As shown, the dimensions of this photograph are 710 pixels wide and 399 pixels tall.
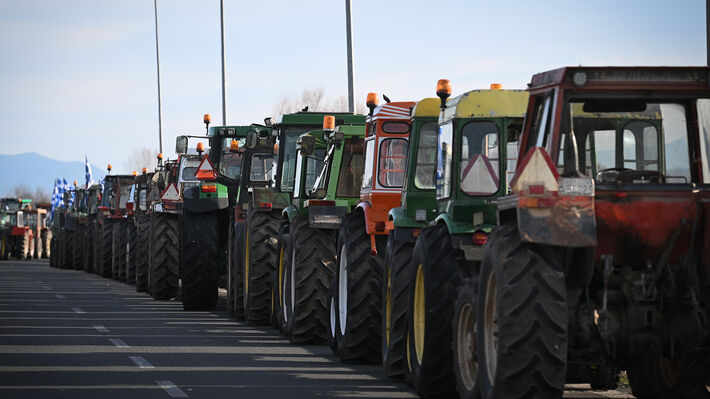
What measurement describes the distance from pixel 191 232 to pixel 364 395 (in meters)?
12.5

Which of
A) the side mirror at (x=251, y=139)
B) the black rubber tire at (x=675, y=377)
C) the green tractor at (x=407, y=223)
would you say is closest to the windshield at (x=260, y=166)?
the side mirror at (x=251, y=139)

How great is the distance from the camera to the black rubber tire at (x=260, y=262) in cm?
2142

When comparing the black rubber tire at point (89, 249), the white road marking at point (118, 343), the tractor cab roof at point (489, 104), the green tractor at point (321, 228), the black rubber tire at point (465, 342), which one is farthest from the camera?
the black rubber tire at point (89, 249)

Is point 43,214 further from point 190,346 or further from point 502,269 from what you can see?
point 502,269

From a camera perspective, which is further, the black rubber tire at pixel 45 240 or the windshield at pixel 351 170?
the black rubber tire at pixel 45 240

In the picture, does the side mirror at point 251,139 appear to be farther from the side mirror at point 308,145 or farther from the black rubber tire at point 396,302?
the black rubber tire at point 396,302

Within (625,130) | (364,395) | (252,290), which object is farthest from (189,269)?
(625,130)

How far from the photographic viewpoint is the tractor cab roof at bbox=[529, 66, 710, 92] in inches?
389

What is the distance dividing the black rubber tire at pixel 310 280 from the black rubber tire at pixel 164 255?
30.8 ft

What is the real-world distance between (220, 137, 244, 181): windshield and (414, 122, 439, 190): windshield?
12.1 metres

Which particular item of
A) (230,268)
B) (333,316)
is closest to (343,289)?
(333,316)

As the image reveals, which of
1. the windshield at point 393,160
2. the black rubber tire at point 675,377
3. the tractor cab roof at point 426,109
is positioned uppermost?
the tractor cab roof at point 426,109

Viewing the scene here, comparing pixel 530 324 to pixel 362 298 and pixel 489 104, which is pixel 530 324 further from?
pixel 362 298

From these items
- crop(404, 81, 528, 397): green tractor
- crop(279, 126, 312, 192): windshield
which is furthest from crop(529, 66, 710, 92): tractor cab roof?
crop(279, 126, 312, 192): windshield
